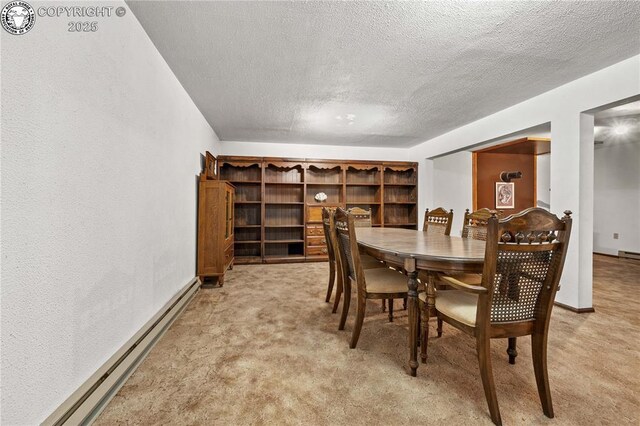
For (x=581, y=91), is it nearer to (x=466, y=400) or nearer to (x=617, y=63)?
(x=617, y=63)

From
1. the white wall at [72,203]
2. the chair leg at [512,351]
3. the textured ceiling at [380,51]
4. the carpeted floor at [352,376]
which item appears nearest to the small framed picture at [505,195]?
the textured ceiling at [380,51]

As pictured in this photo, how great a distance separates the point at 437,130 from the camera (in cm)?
440

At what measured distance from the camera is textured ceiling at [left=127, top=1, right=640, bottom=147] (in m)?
1.71

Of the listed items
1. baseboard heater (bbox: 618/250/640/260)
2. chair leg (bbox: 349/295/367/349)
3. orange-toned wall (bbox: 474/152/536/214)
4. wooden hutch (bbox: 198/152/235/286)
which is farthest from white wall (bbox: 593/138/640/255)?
wooden hutch (bbox: 198/152/235/286)

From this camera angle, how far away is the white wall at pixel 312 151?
507 centimetres

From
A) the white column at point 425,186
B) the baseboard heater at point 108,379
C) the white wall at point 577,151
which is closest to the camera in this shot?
the baseboard heater at point 108,379

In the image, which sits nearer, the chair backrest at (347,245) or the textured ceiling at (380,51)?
the textured ceiling at (380,51)

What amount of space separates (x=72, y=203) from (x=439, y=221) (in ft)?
10.2

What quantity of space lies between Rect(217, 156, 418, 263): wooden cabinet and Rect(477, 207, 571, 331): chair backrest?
3881mm

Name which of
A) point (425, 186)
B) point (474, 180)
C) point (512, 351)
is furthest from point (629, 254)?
point (512, 351)

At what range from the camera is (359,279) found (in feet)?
6.11

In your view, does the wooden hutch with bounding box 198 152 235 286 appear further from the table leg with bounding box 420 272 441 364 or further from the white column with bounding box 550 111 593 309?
the white column with bounding box 550 111 593 309

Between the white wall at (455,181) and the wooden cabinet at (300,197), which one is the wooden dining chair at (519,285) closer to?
the wooden cabinet at (300,197)

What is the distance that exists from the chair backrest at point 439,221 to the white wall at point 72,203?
2807mm
